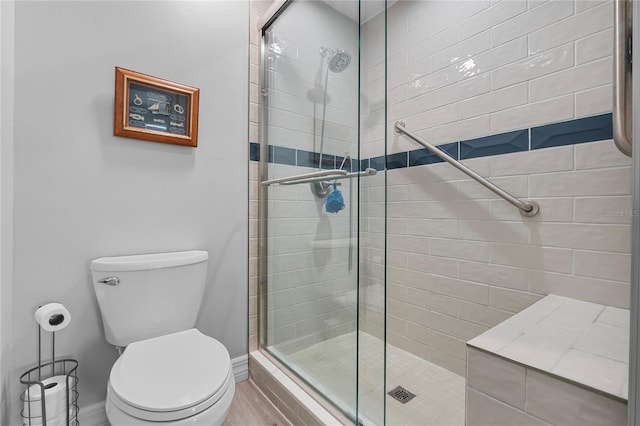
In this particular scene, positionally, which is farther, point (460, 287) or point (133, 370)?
point (460, 287)

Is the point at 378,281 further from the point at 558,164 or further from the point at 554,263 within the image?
the point at 558,164

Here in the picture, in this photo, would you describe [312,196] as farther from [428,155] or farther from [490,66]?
[490,66]

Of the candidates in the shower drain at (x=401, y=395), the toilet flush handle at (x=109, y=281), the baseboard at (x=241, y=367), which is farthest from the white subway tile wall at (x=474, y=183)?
the toilet flush handle at (x=109, y=281)

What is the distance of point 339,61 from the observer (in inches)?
43.9

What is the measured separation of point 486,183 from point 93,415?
1991mm

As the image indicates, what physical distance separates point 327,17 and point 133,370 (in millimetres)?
1498

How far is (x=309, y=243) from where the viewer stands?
1.32 meters

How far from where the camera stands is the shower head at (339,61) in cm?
107

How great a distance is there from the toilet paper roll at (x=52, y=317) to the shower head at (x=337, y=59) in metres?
1.36

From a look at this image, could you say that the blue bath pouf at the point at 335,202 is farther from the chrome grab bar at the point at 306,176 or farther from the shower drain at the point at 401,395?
the shower drain at the point at 401,395

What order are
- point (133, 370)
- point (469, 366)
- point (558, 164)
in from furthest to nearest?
1. point (558, 164)
2. point (133, 370)
3. point (469, 366)

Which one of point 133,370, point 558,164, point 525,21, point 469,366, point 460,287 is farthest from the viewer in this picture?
point 460,287

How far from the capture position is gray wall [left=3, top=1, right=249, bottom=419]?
3.68ft

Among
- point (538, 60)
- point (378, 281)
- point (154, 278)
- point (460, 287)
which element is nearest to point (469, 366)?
point (378, 281)
